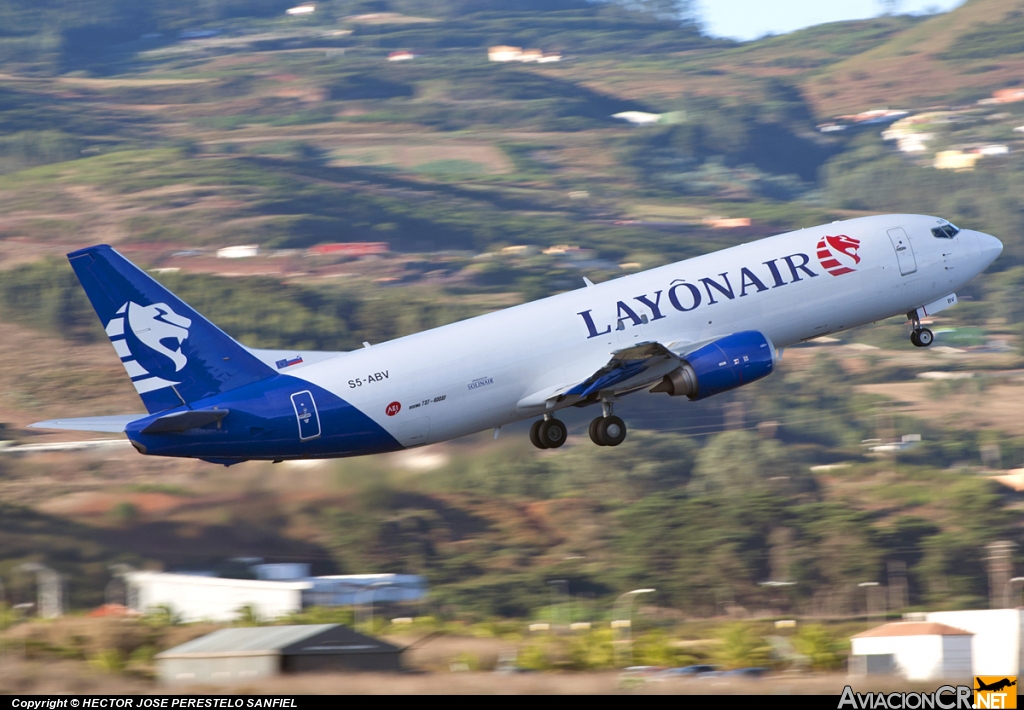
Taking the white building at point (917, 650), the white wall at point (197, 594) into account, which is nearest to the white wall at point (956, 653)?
the white building at point (917, 650)

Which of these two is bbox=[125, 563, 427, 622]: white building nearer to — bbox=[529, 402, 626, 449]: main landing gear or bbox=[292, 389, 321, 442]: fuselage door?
bbox=[529, 402, 626, 449]: main landing gear

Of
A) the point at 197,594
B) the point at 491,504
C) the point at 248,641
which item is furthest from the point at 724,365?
the point at 491,504

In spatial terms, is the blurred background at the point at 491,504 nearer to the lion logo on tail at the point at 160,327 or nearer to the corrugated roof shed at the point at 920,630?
the corrugated roof shed at the point at 920,630

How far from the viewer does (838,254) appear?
4541 cm

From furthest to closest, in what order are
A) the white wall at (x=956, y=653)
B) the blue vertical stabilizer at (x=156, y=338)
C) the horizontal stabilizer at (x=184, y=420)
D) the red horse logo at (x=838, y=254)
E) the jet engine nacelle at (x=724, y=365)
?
the white wall at (x=956, y=653), the red horse logo at (x=838, y=254), the jet engine nacelle at (x=724, y=365), the blue vertical stabilizer at (x=156, y=338), the horizontal stabilizer at (x=184, y=420)

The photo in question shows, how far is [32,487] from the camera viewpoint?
7531cm

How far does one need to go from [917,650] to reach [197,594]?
115 ft

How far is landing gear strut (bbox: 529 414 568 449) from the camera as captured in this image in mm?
45156

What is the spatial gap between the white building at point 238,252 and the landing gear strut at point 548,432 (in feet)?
486

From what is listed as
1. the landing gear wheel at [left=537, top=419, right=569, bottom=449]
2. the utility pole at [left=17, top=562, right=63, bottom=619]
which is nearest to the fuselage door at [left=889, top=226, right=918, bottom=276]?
the landing gear wheel at [left=537, top=419, right=569, bottom=449]


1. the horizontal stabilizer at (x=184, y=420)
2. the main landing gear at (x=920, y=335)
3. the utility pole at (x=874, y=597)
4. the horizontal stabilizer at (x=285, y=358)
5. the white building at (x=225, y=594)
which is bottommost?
the utility pole at (x=874, y=597)

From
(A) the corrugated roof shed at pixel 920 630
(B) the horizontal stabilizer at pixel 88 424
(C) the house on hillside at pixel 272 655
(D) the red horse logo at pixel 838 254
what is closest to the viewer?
(B) the horizontal stabilizer at pixel 88 424

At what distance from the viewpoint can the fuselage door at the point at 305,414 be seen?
125 feet

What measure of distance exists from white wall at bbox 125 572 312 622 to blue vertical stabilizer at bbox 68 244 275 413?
1262 inches
